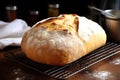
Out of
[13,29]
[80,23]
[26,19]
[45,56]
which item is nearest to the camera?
[45,56]

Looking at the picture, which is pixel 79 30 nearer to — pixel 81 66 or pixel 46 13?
pixel 81 66

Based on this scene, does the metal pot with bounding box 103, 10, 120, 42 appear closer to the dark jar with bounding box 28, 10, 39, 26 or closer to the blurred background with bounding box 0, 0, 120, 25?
the blurred background with bounding box 0, 0, 120, 25

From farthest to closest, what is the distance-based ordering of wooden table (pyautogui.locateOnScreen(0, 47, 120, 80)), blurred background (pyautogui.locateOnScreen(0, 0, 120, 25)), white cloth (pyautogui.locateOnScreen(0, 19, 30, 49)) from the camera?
blurred background (pyautogui.locateOnScreen(0, 0, 120, 25))
white cloth (pyautogui.locateOnScreen(0, 19, 30, 49))
wooden table (pyautogui.locateOnScreen(0, 47, 120, 80))

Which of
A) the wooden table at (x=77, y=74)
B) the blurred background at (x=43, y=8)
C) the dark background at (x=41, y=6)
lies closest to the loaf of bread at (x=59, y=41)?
the wooden table at (x=77, y=74)

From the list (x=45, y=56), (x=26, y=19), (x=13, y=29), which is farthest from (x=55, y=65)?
(x=26, y=19)

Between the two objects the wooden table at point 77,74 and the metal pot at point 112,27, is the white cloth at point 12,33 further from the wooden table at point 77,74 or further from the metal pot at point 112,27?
the metal pot at point 112,27

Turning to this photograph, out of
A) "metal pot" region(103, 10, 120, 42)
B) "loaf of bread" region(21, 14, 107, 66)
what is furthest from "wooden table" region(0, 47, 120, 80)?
"metal pot" region(103, 10, 120, 42)

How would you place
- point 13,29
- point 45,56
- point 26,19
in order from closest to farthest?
point 45,56
point 13,29
point 26,19
